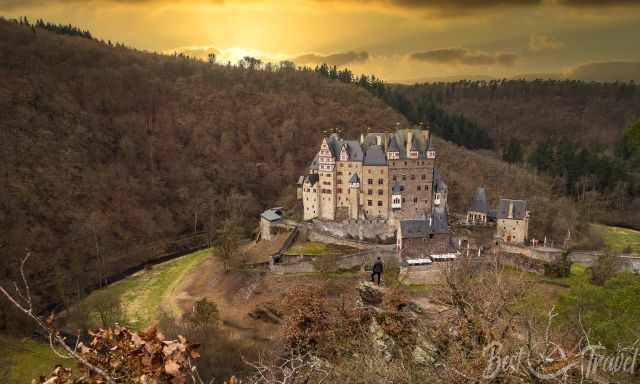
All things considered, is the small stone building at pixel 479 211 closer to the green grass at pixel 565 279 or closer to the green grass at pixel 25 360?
→ the green grass at pixel 565 279

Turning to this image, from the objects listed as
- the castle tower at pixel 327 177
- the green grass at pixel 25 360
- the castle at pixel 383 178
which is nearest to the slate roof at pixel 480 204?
the castle at pixel 383 178

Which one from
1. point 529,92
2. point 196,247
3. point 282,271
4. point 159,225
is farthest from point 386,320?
point 529,92

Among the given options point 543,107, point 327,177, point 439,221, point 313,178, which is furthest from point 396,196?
point 543,107

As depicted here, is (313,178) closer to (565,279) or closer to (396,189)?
(396,189)

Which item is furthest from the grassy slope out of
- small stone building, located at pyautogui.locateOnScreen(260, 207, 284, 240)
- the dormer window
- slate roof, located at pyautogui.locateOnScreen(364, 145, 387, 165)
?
slate roof, located at pyautogui.locateOnScreen(364, 145, 387, 165)

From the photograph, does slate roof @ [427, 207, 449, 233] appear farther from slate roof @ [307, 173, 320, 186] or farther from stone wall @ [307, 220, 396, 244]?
slate roof @ [307, 173, 320, 186]

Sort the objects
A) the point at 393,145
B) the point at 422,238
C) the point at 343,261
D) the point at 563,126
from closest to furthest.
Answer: the point at 343,261
the point at 422,238
the point at 393,145
the point at 563,126

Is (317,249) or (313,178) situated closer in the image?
(317,249)
